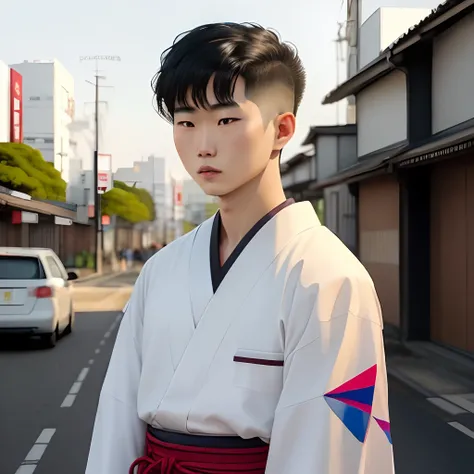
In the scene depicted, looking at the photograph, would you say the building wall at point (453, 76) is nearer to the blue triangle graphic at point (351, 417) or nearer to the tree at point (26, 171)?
the blue triangle graphic at point (351, 417)

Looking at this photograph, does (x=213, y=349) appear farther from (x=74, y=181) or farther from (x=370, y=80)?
(x=370, y=80)

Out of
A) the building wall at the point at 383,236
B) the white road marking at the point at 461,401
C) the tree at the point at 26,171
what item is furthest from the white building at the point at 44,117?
the white road marking at the point at 461,401

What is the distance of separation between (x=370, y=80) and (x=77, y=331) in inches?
295

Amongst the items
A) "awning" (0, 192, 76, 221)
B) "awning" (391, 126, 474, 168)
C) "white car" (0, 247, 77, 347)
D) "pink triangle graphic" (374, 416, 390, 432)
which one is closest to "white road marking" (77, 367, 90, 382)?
"white car" (0, 247, 77, 347)

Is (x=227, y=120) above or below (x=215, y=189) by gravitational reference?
above

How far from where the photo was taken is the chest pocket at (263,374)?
1.66 meters

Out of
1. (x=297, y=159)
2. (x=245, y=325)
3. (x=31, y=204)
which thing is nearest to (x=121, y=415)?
(x=245, y=325)

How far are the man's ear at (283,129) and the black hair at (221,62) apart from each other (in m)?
0.09

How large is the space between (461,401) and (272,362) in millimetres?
6380

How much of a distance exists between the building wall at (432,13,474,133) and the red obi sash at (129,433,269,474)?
348 inches

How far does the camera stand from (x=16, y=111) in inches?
834

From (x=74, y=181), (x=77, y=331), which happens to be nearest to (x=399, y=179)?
(x=74, y=181)

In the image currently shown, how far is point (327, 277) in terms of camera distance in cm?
167

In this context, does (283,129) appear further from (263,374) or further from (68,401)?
(68,401)
